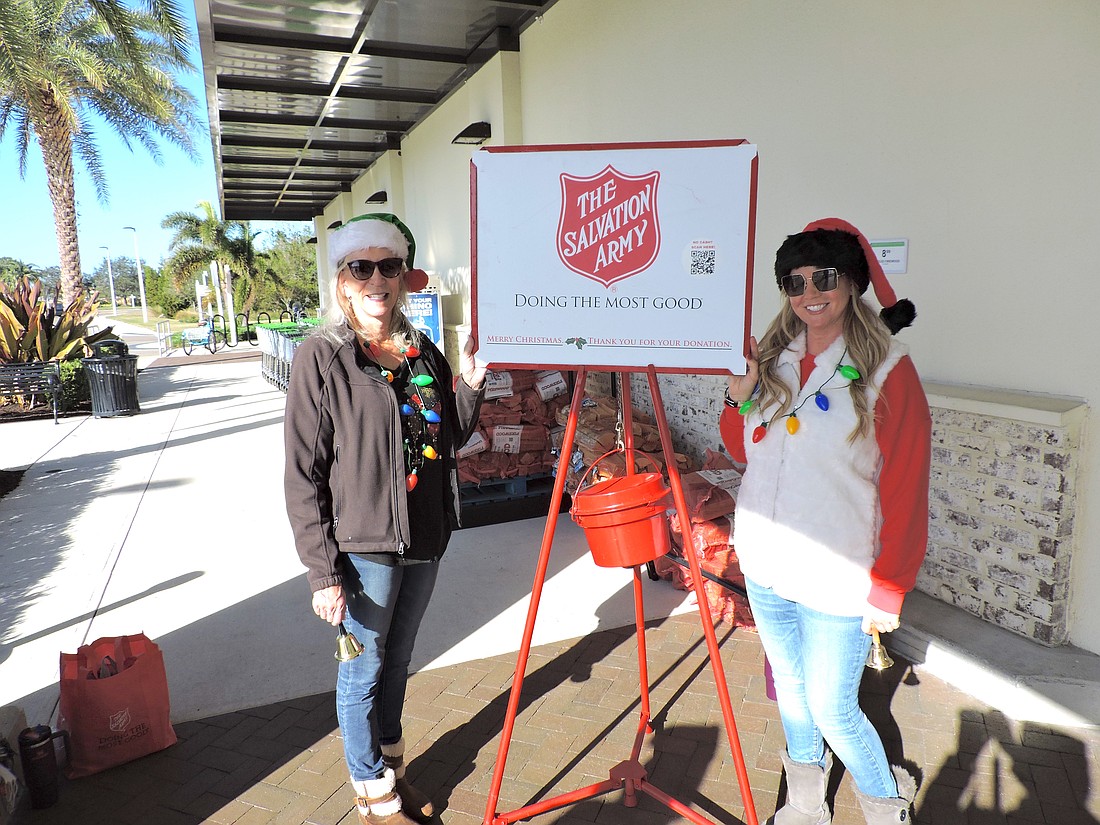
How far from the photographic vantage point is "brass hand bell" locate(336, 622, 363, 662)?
7.40ft

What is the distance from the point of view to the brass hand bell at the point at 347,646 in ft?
7.40

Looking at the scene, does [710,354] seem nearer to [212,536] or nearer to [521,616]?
[521,616]

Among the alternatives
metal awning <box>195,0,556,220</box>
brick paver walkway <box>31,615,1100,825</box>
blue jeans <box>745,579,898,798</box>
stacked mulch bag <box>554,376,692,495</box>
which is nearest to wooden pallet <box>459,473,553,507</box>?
stacked mulch bag <box>554,376,692,495</box>

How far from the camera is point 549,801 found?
8.18 feet

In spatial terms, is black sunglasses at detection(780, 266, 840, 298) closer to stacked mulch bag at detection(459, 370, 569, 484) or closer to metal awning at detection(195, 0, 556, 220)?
stacked mulch bag at detection(459, 370, 569, 484)

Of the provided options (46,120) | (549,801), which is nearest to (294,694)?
(549,801)

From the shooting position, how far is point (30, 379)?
11195mm

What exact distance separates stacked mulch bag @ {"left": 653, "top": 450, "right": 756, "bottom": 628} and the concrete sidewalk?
14cm

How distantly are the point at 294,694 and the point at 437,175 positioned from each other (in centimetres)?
872

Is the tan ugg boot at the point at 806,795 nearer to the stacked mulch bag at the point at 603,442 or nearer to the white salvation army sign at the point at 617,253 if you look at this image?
the white salvation army sign at the point at 617,253

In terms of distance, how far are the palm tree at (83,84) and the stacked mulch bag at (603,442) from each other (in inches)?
349

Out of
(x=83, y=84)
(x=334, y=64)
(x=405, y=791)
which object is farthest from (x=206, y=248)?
(x=405, y=791)

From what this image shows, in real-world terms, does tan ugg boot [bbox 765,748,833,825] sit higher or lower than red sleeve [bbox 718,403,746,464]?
lower

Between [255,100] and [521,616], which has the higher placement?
[255,100]
